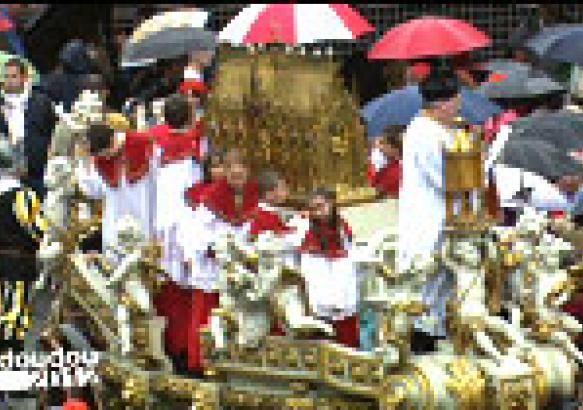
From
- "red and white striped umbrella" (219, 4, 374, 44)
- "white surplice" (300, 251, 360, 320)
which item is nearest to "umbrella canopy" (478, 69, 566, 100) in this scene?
"red and white striped umbrella" (219, 4, 374, 44)

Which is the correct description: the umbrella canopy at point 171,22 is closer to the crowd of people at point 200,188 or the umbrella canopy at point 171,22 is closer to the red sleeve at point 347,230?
the crowd of people at point 200,188

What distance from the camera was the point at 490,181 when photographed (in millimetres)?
15008

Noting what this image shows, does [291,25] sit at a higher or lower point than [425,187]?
higher

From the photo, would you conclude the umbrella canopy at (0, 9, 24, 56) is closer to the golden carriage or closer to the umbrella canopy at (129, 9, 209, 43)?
the umbrella canopy at (129, 9, 209, 43)

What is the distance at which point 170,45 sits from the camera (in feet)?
58.6

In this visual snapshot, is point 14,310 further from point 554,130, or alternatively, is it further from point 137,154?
point 554,130

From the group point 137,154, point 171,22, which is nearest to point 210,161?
point 137,154

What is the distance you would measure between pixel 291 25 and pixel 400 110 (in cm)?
88

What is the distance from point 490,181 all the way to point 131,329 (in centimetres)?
223

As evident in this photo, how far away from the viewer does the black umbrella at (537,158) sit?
633 inches

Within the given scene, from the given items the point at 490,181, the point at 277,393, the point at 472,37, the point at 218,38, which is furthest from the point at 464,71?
the point at 277,393

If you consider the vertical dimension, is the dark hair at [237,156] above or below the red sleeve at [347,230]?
above

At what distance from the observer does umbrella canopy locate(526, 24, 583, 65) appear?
1906 centimetres

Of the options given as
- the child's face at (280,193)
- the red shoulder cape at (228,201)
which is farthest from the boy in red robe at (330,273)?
the red shoulder cape at (228,201)
